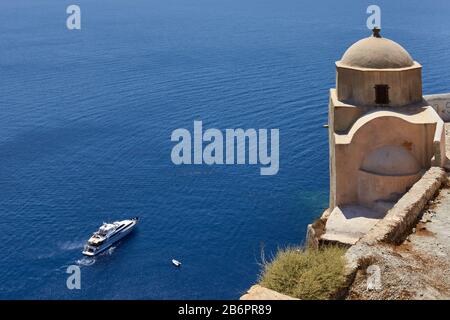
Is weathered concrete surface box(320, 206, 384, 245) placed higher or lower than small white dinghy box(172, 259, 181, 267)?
higher

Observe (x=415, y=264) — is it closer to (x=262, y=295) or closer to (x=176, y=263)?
(x=262, y=295)

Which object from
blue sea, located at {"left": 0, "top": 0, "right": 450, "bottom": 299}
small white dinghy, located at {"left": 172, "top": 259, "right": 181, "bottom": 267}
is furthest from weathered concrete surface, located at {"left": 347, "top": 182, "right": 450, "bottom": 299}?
small white dinghy, located at {"left": 172, "top": 259, "right": 181, "bottom": 267}

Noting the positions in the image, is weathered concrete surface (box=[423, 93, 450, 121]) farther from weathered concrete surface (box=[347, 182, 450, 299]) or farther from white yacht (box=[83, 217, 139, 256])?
white yacht (box=[83, 217, 139, 256])

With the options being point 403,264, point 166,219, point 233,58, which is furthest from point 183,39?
point 403,264

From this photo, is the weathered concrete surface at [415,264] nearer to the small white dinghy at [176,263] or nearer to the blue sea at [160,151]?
the blue sea at [160,151]

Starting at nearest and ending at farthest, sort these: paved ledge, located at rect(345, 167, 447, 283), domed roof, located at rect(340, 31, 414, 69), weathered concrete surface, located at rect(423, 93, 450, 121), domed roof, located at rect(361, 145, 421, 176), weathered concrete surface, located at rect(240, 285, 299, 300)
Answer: weathered concrete surface, located at rect(240, 285, 299, 300) → paved ledge, located at rect(345, 167, 447, 283) → domed roof, located at rect(361, 145, 421, 176) → domed roof, located at rect(340, 31, 414, 69) → weathered concrete surface, located at rect(423, 93, 450, 121)
